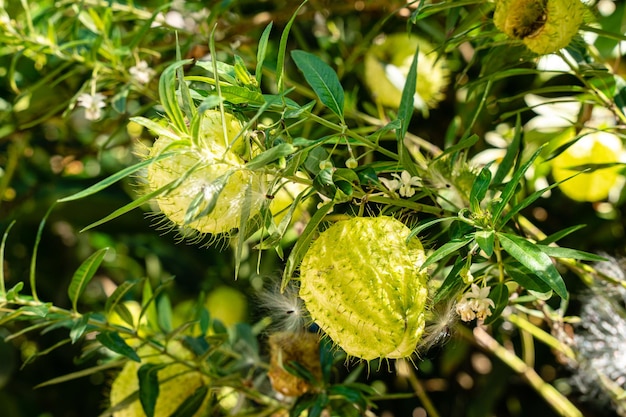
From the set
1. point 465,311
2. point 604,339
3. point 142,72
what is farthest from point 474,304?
point 142,72

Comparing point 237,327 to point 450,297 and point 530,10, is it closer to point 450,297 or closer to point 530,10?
point 450,297

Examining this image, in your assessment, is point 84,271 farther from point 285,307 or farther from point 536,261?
point 536,261

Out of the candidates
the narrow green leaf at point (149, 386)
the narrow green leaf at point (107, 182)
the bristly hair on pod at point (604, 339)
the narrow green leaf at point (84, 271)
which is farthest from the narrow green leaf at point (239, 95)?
the bristly hair on pod at point (604, 339)

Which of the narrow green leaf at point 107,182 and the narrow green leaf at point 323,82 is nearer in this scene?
the narrow green leaf at point 107,182

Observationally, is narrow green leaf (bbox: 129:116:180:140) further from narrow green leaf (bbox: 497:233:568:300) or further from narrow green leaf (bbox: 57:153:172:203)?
narrow green leaf (bbox: 497:233:568:300)

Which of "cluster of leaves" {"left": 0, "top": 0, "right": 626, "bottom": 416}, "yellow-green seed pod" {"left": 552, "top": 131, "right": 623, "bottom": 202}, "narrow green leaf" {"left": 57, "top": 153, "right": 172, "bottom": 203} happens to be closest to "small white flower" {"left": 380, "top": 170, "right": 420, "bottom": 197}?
"cluster of leaves" {"left": 0, "top": 0, "right": 626, "bottom": 416}

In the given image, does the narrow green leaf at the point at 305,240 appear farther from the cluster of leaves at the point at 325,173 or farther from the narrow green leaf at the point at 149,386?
the narrow green leaf at the point at 149,386

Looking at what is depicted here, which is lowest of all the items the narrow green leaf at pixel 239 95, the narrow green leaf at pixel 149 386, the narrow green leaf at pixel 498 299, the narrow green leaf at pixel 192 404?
the narrow green leaf at pixel 192 404
